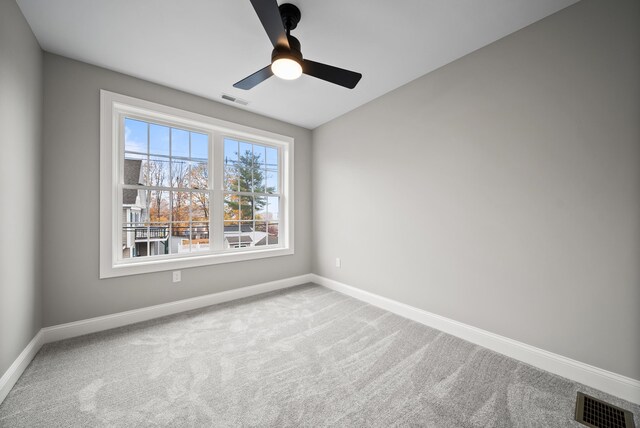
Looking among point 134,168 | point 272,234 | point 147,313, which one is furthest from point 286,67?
point 147,313

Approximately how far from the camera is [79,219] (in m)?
2.35

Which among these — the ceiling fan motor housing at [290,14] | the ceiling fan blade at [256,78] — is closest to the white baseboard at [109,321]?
the ceiling fan blade at [256,78]

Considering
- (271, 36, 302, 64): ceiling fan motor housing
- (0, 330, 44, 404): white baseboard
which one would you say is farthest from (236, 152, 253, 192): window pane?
(0, 330, 44, 404): white baseboard

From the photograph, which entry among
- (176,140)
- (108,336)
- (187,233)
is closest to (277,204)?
(187,233)

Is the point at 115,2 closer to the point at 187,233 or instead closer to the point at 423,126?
the point at 187,233

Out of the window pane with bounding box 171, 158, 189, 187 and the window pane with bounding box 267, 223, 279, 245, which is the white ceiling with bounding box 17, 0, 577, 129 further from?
the window pane with bounding box 267, 223, 279, 245

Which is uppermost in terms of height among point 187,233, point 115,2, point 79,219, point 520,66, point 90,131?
point 115,2

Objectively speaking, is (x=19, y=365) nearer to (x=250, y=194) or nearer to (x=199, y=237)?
(x=199, y=237)

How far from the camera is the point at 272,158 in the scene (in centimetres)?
393

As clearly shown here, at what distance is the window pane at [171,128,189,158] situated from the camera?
3.03m

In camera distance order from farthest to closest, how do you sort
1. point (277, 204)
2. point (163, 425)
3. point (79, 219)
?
point (277, 204) < point (79, 219) < point (163, 425)

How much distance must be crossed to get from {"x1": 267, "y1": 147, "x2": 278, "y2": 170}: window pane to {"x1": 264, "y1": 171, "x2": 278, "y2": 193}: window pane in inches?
3.9

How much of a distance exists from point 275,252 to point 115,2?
2.98 metres

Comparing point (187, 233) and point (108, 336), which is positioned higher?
point (187, 233)
